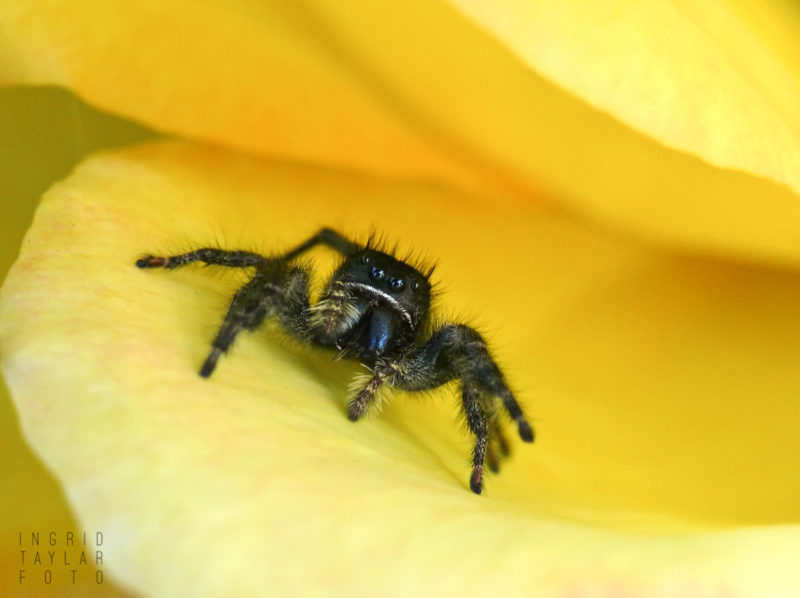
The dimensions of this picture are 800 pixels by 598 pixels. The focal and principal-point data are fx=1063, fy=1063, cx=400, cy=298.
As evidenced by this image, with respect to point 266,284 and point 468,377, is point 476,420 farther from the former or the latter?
point 266,284

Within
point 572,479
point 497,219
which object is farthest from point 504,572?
point 497,219

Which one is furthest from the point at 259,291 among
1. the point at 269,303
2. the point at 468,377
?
the point at 468,377

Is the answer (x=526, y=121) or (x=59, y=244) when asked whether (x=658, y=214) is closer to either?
(x=526, y=121)

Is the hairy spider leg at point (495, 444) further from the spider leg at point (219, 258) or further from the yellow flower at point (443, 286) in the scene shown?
the spider leg at point (219, 258)

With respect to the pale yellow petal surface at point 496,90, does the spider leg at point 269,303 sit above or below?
below

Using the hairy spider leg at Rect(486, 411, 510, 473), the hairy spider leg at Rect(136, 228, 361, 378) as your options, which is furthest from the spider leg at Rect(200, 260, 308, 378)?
the hairy spider leg at Rect(486, 411, 510, 473)

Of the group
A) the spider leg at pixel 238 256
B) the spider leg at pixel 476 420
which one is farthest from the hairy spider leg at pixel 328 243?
the spider leg at pixel 476 420
